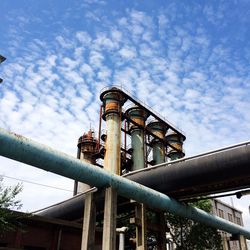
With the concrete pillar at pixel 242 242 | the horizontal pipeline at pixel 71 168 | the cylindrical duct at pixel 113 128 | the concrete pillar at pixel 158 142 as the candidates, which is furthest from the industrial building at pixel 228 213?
the horizontal pipeline at pixel 71 168

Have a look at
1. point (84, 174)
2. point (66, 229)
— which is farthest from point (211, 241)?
point (84, 174)

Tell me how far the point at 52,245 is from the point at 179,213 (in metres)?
6.33

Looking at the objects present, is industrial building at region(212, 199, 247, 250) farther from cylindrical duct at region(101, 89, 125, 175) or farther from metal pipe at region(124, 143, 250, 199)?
metal pipe at region(124, 143, 250, 199)

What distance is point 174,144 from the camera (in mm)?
29312

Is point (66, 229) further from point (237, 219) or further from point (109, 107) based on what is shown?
point (237, 219)

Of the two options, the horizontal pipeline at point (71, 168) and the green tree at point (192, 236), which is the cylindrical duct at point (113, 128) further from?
the horizontal pipeline at point (71, 168)

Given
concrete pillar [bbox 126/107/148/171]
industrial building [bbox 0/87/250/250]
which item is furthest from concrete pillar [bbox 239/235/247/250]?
concrete pillar [bbox 126/107/148/171]

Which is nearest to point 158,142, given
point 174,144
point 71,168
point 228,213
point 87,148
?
point 174,144

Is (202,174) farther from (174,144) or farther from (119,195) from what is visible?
(174,144)

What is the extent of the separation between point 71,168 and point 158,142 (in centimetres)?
1887

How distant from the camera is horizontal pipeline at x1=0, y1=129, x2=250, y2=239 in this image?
27.8 ft

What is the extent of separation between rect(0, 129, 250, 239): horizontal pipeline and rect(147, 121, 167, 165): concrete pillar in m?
14.1

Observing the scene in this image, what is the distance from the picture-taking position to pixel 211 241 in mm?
21859

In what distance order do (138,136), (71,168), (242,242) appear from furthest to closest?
(138,136)
(242,242)
(71,168)
